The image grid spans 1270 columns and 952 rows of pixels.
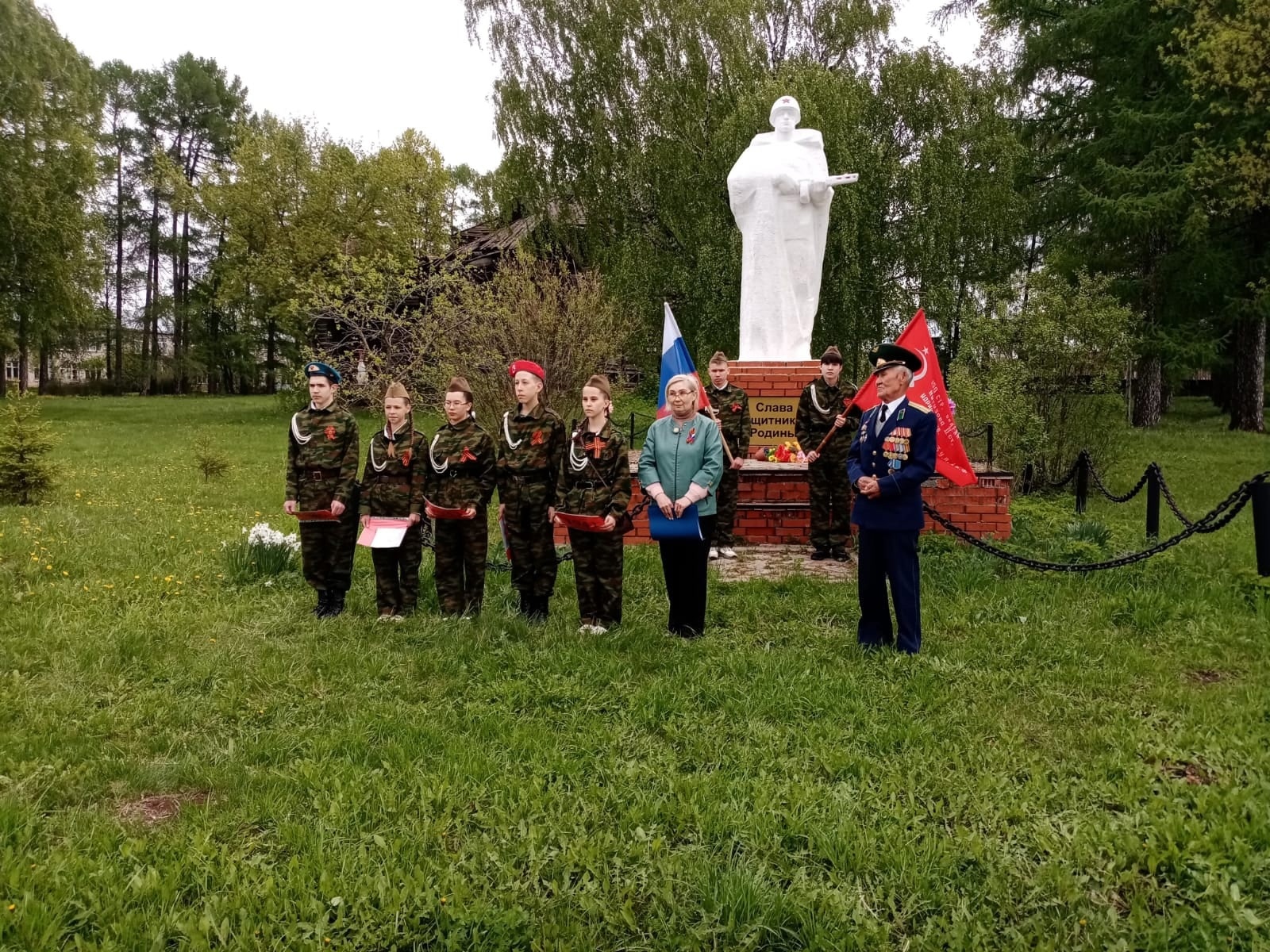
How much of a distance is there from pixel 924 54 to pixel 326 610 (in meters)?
18.6

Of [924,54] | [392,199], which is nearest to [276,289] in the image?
[392,199]

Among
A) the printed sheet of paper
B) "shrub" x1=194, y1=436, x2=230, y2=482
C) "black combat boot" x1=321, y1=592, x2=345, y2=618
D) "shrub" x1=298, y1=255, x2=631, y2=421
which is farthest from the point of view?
"shrub" x1=298, y1=255, x2=631, y2=421

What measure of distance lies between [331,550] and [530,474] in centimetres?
143

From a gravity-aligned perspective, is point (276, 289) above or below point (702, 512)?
above

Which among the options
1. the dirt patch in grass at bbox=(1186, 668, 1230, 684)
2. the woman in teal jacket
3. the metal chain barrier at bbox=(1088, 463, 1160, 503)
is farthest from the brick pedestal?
the dirt patch in grass at bbox=(1186, 668, 1230, 684)

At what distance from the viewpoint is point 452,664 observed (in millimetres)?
4582

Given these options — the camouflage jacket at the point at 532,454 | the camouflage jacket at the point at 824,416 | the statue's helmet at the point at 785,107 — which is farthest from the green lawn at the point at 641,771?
the statue's helmet at the point at 785,107

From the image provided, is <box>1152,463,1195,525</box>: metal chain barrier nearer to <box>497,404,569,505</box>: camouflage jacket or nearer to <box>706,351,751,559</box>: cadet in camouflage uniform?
<box>706,351,751,559</box>: cadet in camouflage uniform

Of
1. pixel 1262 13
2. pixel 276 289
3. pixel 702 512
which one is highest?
pixel 1262 13

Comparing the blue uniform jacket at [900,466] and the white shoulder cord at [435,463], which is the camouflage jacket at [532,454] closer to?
the white shoulder cord at [435,463]

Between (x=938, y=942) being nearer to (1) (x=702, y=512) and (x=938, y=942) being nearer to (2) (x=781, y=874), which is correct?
(2) (x=781, y=874)

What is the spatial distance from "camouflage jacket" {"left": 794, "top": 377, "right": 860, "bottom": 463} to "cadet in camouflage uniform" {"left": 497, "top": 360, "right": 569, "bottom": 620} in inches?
114

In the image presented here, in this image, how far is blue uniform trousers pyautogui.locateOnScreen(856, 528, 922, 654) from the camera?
4676 mm

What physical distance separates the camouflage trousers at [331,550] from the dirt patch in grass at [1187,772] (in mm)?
4426
